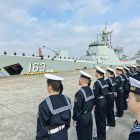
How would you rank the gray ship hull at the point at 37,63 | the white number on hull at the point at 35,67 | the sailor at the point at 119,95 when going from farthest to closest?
the white number on hull at the point at 35,67, the gray ship hull at the point at 37,63, the sailor at the point at 119,95

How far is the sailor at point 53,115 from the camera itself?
4.27 ft

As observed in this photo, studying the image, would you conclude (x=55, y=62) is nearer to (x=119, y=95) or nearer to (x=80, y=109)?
(x=119, y=95)

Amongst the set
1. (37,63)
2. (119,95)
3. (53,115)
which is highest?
(37,63)

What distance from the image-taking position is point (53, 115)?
4.40 feet

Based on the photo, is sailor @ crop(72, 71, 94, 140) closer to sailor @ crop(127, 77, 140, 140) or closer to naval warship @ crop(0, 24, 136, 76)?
sailor @ crop(127, 77, 140, 140)

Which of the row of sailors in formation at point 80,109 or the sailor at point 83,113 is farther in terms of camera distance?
the sailor at point 83,113

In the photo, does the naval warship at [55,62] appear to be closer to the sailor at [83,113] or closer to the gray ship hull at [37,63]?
the gray ship hull at [37,63]

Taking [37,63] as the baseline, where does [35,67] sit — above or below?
below

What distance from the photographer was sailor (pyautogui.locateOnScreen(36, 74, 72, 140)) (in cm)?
130

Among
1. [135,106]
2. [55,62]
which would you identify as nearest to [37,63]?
[55,62]

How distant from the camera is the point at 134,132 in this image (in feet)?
2.98

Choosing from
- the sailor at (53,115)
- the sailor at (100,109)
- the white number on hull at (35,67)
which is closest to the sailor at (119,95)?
the sailor at (100,109)

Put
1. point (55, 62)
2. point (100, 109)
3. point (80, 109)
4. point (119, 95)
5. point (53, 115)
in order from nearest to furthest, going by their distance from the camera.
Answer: point (53, 115)
point (80, 109)
point (100, 109)
point (119, 95)
point (55, 62)

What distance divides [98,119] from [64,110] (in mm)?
1448
